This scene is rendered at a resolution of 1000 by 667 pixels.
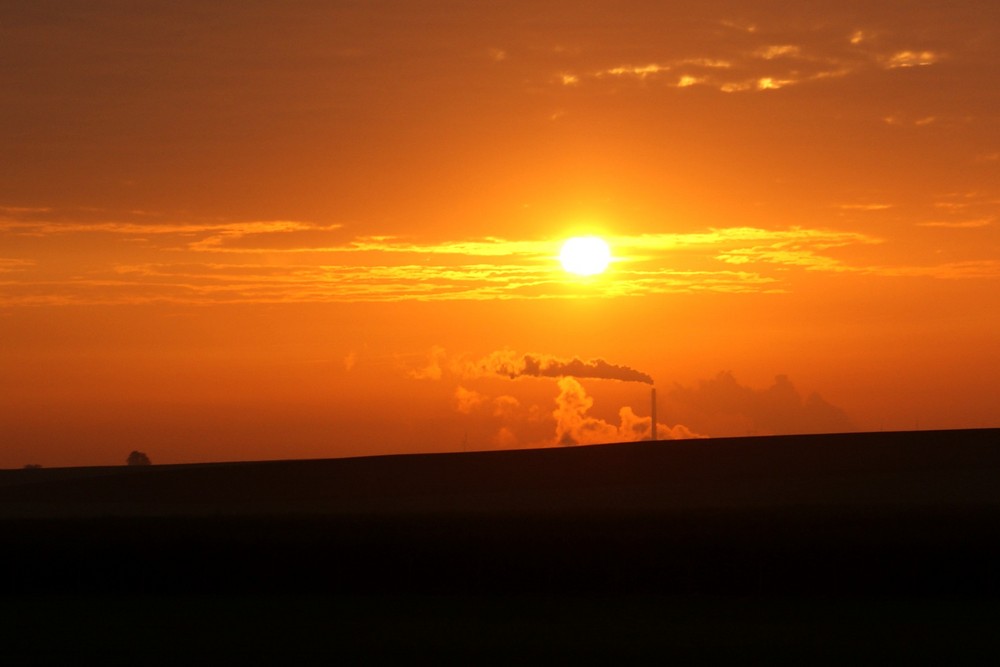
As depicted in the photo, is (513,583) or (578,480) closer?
(513,583)

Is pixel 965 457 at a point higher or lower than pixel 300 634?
higher

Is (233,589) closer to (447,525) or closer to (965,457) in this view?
(447,525)

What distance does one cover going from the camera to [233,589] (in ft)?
82.9

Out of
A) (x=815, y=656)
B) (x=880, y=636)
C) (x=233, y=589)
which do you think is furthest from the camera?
Answer: (x=233, y=589)

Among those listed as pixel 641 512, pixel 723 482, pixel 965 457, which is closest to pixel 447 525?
pixel 641 512

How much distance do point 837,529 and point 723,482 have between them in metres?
19.0

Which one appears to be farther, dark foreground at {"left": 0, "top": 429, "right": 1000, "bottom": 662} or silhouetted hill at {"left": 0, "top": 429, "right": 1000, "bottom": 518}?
silhouetted hill at {"left": 0, "top": 429, "right": 1000, "bottom": 518}

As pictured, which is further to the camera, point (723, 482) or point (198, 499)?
point (198, 499)

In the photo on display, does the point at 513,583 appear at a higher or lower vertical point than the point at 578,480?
lower

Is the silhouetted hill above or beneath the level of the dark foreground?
above

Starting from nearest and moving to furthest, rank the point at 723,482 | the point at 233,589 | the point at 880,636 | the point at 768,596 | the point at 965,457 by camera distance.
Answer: the point at 880,636, the point at 768,596, the point at 233,589, the point at 723,482, the point at 965,457

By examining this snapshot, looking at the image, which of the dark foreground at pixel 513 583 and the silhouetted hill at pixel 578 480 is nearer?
the dark foreground at pixel 513 583

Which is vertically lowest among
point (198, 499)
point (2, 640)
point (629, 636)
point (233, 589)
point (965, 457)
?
point (2, 640)

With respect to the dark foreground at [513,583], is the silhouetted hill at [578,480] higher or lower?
higher
